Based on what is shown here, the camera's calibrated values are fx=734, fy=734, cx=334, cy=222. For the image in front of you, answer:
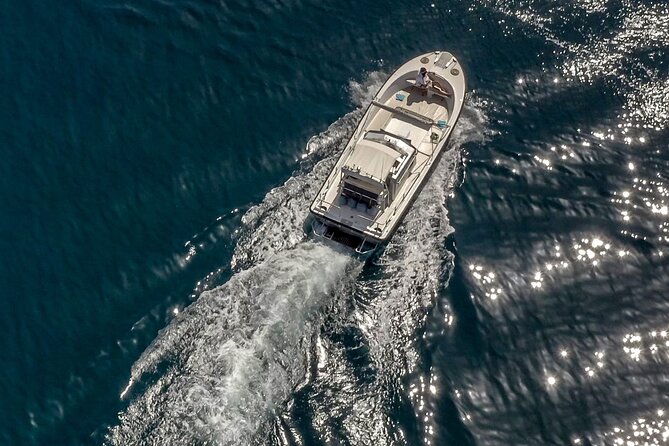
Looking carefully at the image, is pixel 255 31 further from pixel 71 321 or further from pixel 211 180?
pixel 71 321

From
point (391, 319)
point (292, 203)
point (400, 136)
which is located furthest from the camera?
point (400, 136)

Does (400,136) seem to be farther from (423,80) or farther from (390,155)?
(423,80)

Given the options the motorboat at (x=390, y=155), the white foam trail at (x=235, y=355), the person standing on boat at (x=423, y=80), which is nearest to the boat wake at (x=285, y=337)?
the white foam trail at (x=235, y=355)

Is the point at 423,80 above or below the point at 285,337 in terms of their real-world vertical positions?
above

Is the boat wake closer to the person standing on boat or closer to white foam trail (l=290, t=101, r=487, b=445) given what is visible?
white foam trail (l=290, t=101, r=487, b=445)

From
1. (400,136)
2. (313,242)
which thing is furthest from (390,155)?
(313,242)

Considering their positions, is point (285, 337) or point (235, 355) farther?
point (285, 337)

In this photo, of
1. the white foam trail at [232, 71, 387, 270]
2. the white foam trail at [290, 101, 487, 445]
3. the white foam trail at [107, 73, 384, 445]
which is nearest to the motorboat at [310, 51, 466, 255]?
the white foam trail at [290, 101, 487, 445]
